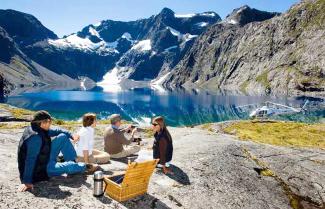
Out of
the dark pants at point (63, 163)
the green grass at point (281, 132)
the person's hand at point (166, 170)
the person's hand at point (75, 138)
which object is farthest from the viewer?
the green grass at point (281, 132)

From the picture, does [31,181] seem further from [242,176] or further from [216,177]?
[242,176]

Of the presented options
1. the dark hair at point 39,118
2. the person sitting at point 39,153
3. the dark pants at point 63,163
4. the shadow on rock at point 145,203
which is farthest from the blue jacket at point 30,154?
the shadow on rock at point 145,203

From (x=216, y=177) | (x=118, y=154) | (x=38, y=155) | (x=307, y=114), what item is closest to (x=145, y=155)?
(x=118, y=154)

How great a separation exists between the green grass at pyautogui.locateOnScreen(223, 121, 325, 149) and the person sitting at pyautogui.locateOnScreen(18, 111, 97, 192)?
68.3ft

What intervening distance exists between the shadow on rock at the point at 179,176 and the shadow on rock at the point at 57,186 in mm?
3941

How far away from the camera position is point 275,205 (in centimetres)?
1645

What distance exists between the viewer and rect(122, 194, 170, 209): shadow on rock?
13.4 meters

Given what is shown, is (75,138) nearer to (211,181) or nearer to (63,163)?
(63,163)

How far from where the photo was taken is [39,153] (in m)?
13.2

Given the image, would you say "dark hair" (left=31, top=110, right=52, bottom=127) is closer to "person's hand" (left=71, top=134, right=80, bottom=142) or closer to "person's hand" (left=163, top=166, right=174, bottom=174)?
"person's hand" (left=71, top=134, right=80, bottom=142)

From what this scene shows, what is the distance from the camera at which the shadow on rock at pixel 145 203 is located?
1336 centimetres

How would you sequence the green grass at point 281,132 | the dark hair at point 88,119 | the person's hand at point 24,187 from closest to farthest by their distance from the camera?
1. the person's hand at point 24,187
2. the dark hair at point 88,119
3. the green grass at point 281,132

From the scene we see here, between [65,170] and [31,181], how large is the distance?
5.47 feet

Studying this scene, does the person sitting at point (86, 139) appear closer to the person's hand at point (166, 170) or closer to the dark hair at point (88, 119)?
the dark hair at point (88, 119)
